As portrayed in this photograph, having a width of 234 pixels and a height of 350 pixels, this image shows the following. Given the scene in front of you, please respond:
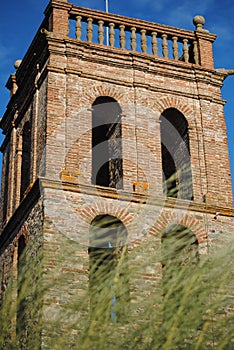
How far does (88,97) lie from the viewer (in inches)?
624

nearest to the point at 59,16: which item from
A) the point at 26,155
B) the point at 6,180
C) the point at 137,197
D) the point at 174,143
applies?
the point at 26,155

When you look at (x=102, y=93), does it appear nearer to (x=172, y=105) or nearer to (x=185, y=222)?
(x=172, y=105)

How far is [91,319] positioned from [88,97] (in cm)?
1328

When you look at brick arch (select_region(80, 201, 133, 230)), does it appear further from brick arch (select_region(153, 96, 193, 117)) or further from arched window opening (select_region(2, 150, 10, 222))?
arched window opening (select_region(2, 150, 10, 222))

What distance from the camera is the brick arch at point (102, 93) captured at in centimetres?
1587

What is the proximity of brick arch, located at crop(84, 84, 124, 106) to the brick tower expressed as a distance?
0.03 meters

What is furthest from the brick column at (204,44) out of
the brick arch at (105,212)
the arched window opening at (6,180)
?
the arched window opening at (6,180)

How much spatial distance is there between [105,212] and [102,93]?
10.7ft

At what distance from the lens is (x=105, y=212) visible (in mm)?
14133

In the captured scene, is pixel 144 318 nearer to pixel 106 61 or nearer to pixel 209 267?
pixel 209 267

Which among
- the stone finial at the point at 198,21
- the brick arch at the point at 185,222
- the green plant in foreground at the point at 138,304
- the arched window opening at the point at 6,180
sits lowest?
the green plant in foreground at the point at 138,304

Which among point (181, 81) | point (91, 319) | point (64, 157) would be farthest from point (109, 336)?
point (181, 81)

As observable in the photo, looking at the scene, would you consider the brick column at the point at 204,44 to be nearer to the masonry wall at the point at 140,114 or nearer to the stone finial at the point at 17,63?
the masonry wall at the point at 140,114

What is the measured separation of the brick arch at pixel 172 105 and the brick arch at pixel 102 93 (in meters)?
0.96
